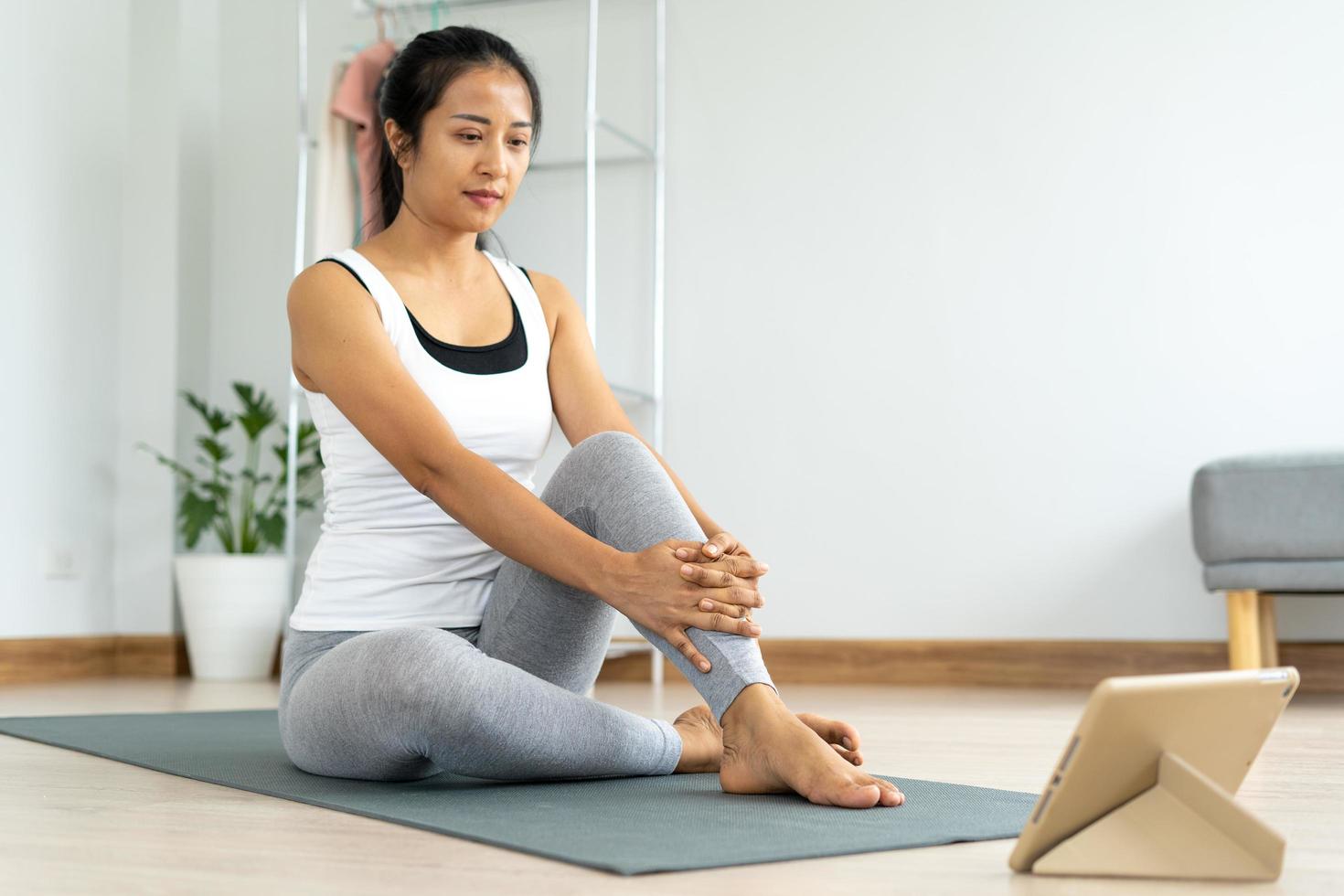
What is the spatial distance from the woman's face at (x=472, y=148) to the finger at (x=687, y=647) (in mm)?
563

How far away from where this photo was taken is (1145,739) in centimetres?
97

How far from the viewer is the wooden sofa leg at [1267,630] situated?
9.77 feet

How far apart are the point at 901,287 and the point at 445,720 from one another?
7.92ft

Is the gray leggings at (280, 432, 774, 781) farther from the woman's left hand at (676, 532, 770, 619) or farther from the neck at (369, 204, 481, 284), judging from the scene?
the neck at (369, 204, 481, 284)

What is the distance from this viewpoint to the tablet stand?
3.19 ft

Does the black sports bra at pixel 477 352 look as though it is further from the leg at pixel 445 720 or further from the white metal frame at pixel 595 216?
the white metal frame at pixel 595 216

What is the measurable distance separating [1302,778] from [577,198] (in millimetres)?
2618

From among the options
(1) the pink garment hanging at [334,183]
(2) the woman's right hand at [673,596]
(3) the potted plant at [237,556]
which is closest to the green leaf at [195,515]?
(3) the potted plant at [237,556]

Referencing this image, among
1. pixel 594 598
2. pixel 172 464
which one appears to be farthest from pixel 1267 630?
pixel 172 464

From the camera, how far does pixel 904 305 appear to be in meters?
3.53

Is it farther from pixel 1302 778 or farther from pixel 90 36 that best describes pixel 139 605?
pixel 1302 778

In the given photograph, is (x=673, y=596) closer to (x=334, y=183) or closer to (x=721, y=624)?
(x=721, y=624)

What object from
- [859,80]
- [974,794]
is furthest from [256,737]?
[859,80]

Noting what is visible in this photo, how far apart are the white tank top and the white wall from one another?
1997 mm
